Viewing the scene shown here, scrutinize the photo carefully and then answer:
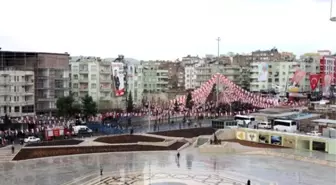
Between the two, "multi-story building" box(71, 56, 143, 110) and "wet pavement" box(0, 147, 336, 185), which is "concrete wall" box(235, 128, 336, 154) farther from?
"multi-story building" box(71, 56, 143, 110)

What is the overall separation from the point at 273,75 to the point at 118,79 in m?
46.6

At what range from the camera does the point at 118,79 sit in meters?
77.1

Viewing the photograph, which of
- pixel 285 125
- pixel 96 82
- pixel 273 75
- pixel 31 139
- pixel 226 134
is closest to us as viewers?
pixel 31 139

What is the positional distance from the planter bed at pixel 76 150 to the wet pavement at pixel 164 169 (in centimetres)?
119

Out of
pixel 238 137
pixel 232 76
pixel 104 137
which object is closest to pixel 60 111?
pixel 104 137

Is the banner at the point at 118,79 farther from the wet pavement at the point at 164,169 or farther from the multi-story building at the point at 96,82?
the wet pavement at the point at 164,169

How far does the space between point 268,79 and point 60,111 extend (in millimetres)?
61802

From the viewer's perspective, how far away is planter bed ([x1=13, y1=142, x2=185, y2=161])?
133ft

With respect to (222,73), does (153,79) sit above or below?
below

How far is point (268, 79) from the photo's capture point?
10956 centimetres

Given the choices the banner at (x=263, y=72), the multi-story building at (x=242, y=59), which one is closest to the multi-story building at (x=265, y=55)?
the multi-story building at (x=242, y=59)

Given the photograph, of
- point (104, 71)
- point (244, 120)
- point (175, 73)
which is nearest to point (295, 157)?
point (244, 120)

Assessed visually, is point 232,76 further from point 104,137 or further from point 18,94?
point 104,137

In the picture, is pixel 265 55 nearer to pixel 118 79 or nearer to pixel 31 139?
pixel 118 79
